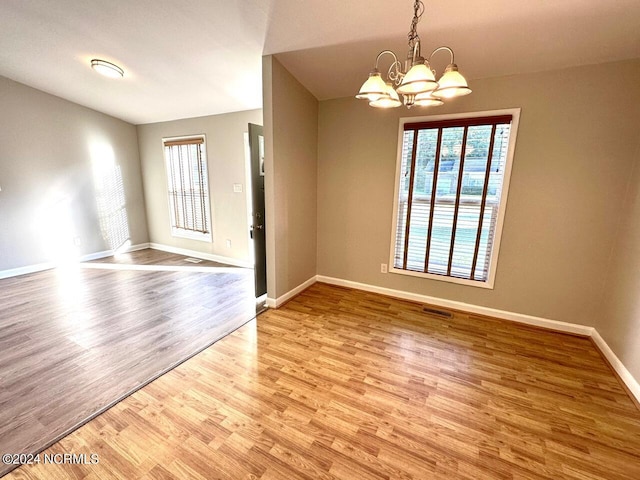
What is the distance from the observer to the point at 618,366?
2.07m

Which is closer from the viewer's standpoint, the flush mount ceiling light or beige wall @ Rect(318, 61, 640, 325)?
beige wall @ Rect(318, 61, 640, 325)

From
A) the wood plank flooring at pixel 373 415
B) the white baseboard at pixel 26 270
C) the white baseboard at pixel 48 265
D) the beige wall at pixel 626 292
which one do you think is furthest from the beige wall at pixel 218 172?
the beige wall at pixel 626 292

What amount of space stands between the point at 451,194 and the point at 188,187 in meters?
4.23

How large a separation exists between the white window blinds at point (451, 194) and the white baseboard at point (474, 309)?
304 millimetres

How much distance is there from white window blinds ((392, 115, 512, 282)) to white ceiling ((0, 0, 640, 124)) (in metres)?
0.57

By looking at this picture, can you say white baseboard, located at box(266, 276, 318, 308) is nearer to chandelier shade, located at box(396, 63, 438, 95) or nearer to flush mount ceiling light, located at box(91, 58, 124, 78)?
chandelier shade, located at box(396, 63, 438, 95)

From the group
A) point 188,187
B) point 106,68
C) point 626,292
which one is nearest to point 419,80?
point 626,292

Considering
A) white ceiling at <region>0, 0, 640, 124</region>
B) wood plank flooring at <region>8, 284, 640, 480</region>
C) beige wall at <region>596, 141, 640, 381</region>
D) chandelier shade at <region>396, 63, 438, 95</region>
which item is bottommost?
wood plank flooring at <region>8, 284, 640, 480</region>

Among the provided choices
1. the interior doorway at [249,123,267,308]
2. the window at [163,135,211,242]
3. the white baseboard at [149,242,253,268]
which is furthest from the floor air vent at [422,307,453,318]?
the window at [163,135,211,242]

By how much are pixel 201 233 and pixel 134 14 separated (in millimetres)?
3270

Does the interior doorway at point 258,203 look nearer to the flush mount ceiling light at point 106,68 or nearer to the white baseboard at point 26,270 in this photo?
the flush mount ceiling light at point 106,68

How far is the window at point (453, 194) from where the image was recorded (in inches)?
105

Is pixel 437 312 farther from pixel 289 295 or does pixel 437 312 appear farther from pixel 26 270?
pixel 26 270

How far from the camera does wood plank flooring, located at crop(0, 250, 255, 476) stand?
170 centimetres
